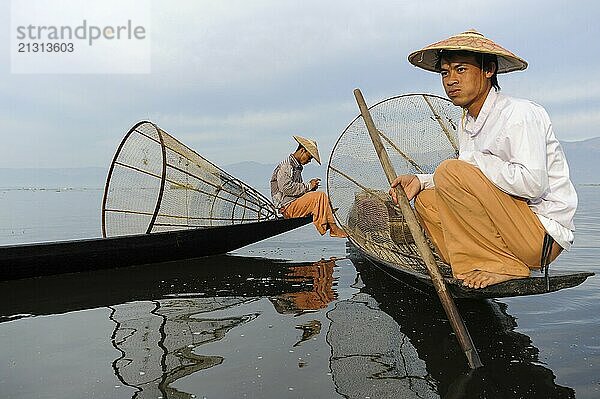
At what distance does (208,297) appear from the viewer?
4855 millimetres

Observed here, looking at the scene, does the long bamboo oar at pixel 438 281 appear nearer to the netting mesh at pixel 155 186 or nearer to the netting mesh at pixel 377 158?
the netting mesh at pixel 377 158

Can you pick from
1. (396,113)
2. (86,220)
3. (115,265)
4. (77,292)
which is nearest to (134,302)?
(77,292)

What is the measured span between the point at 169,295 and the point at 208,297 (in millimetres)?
381

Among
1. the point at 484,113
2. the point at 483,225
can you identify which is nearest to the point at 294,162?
the point at 484,113

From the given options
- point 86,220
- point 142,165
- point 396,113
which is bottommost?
point 86,220

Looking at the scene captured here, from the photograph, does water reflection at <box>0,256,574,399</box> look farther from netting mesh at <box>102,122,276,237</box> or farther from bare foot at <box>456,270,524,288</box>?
netting mesh at <box>102,122,276,237</box>

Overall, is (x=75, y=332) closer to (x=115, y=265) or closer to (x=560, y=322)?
(x=115, y=265)

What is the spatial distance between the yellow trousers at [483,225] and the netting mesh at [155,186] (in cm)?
404

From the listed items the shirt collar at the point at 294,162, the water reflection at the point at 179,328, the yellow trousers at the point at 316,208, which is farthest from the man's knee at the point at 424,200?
the shirt collar at the point at 294,162

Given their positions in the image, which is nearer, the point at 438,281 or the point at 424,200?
the point at 438,281

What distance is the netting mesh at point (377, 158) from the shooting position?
5660 millimetres

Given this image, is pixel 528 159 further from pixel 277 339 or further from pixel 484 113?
pixel 277 339

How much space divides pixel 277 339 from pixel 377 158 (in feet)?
9.94

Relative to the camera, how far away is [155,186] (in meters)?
6.87
